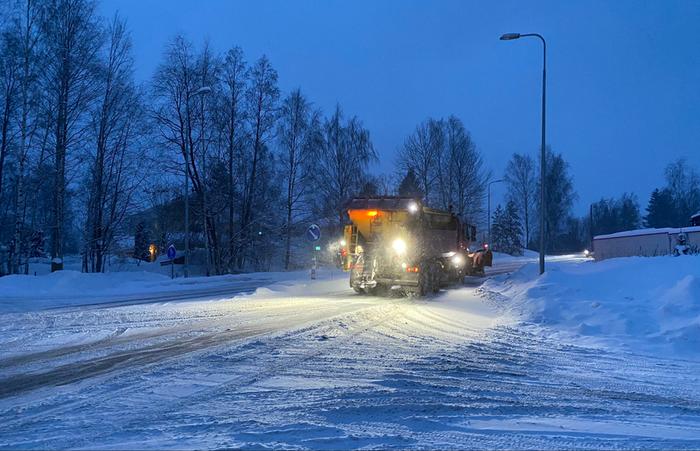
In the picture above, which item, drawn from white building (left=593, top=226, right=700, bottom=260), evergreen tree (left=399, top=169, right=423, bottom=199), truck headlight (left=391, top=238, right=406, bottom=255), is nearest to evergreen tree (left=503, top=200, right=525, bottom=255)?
evergreen tree (left=399, top=169, right=423, bottom=199)

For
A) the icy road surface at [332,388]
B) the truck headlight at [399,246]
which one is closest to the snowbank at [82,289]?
the truck headlight at [399,246]

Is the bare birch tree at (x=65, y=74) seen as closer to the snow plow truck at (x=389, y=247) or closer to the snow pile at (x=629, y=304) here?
the snow plow truck at (x=389, y=247)

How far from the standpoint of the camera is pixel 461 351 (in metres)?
8.45

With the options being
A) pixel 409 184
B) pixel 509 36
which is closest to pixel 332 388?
pixel 509 36

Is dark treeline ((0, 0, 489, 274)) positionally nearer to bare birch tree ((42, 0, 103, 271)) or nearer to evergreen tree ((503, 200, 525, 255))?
bare birch tree ((42, 0, 103, 271))

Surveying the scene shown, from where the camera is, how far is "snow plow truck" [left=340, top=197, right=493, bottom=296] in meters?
18.5

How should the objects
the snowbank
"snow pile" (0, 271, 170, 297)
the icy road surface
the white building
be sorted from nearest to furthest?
the icy road surface < the snowbank < "snow pile" (0, 271, 170, 297) < the white building

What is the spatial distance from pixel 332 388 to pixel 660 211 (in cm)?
8179

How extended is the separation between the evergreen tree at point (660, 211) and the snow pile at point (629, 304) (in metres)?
68.8

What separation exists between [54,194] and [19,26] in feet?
26.9

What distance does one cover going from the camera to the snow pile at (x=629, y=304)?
9117mm

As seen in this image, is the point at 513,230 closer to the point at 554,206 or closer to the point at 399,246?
the point at 554,206

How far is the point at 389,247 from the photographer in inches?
736

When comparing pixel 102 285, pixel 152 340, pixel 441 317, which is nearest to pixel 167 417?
pixel 152 340
